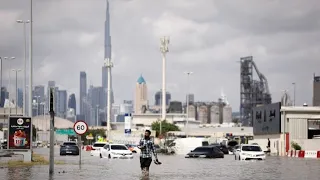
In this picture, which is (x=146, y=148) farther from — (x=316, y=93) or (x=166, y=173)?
(x=316, y=93)

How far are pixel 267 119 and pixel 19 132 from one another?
206 feet

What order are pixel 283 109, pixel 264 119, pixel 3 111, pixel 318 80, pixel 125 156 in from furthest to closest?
pixel 318 80, pixel 3 111, pixel 264 119, pixel 283 109, pixel 125 156

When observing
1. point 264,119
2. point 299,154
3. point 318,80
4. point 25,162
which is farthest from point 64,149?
point 318,80

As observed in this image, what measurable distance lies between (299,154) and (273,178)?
46.6 metres

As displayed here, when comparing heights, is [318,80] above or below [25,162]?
above

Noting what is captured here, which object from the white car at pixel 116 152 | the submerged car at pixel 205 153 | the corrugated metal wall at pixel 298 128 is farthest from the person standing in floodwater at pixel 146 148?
the corrugated metal wall at pixel 298 128

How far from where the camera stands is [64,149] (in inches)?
2709

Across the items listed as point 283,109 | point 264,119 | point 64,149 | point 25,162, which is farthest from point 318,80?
point 25,162

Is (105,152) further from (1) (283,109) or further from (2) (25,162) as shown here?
(1) (283,109)

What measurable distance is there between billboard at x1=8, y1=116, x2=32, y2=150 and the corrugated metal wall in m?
52.3

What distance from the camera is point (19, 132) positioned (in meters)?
39.4

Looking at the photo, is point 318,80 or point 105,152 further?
point 318,80

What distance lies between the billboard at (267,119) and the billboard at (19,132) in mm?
53773

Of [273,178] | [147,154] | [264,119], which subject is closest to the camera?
[147,154]
